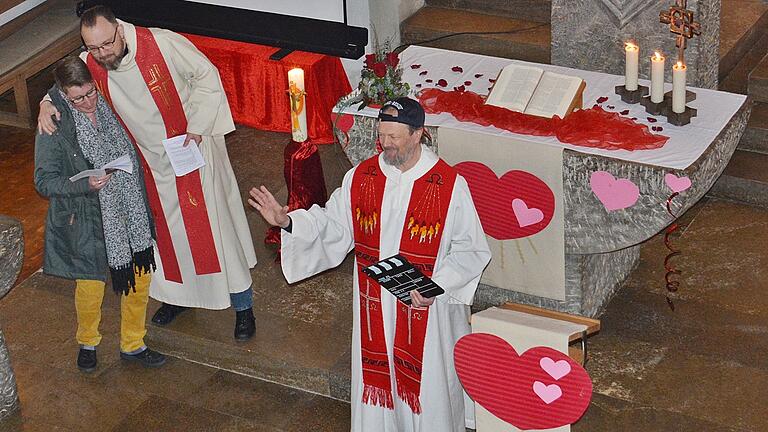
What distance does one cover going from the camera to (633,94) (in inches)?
235

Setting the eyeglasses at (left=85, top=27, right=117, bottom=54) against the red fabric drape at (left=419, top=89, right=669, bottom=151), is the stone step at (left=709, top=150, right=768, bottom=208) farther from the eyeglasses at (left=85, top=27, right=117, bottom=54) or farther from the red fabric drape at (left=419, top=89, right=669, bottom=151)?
the eyeglasses at (left=85, top=27, right=117, bottom=54)

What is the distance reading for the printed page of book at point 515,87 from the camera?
588 cm

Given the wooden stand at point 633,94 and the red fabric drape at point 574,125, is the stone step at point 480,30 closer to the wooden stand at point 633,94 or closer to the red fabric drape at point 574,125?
the wooden stand at point 633,94

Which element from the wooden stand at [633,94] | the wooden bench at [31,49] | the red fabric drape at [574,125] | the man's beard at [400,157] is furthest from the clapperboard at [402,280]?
the wooden bench at [31,49]

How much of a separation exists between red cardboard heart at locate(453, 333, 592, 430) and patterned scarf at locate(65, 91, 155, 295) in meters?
1.66

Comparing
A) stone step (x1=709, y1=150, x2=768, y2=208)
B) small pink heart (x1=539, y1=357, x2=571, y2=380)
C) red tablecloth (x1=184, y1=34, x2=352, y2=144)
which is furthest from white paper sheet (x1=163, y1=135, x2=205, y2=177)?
stone step (x1=709, y1=150, x2=768, y2=208)

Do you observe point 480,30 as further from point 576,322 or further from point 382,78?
point 576,322

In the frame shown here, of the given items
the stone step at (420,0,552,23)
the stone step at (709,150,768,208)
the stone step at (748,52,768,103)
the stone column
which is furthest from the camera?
the stone step at (420,0,552,23)

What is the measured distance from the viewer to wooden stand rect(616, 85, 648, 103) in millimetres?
5977

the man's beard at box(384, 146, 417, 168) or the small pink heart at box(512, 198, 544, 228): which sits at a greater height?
the man's beard at box(384, 146, 417, 168)

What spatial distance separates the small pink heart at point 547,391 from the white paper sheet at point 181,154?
1912 mm

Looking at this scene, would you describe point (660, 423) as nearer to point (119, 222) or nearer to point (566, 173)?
point (566, 173)

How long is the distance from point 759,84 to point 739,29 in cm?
55

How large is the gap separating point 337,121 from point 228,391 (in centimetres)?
136
